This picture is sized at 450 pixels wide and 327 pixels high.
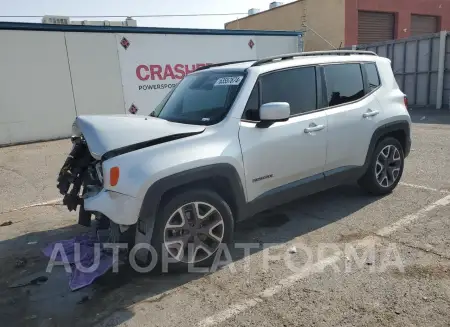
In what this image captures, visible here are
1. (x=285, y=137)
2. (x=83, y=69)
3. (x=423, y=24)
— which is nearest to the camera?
(x=285, y=137)

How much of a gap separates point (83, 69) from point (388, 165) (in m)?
10.5

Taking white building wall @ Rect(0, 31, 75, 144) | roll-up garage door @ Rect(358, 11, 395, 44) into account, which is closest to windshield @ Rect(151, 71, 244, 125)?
white building wall @ Rect(0, 31, 75, 144)

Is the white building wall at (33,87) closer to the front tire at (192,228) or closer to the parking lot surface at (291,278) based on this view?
the parking lot surface at (291,278)

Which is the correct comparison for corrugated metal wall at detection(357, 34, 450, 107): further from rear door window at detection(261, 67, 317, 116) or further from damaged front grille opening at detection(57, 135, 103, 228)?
damaged front grille opening at detection(57, 135, 103, 228)

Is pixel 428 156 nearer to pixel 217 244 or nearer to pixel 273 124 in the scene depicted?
pixel 273 124

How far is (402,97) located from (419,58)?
1130 centimetres

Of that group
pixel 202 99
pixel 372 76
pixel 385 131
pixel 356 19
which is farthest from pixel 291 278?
pixel 356 19

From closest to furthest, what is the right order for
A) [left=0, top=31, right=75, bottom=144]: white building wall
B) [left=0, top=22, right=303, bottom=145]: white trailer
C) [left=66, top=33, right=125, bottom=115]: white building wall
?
[left=0, top=31, right=75, bottom=144]: white building wall < [left=0, top=22, right=303, bottom=145]: white trailer < [left=66, top=33, right=125, bottom=115]: white building wall

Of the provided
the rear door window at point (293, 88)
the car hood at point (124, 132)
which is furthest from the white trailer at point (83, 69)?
the rear door window at point (293, 88)

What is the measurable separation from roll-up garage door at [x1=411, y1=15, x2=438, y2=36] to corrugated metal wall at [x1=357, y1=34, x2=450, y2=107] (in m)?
14.0

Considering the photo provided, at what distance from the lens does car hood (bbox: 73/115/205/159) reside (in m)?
3.36

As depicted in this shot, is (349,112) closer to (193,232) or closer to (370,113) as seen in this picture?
(370,113)

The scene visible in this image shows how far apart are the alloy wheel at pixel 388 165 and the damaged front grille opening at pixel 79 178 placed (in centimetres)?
355

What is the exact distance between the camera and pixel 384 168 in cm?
529
